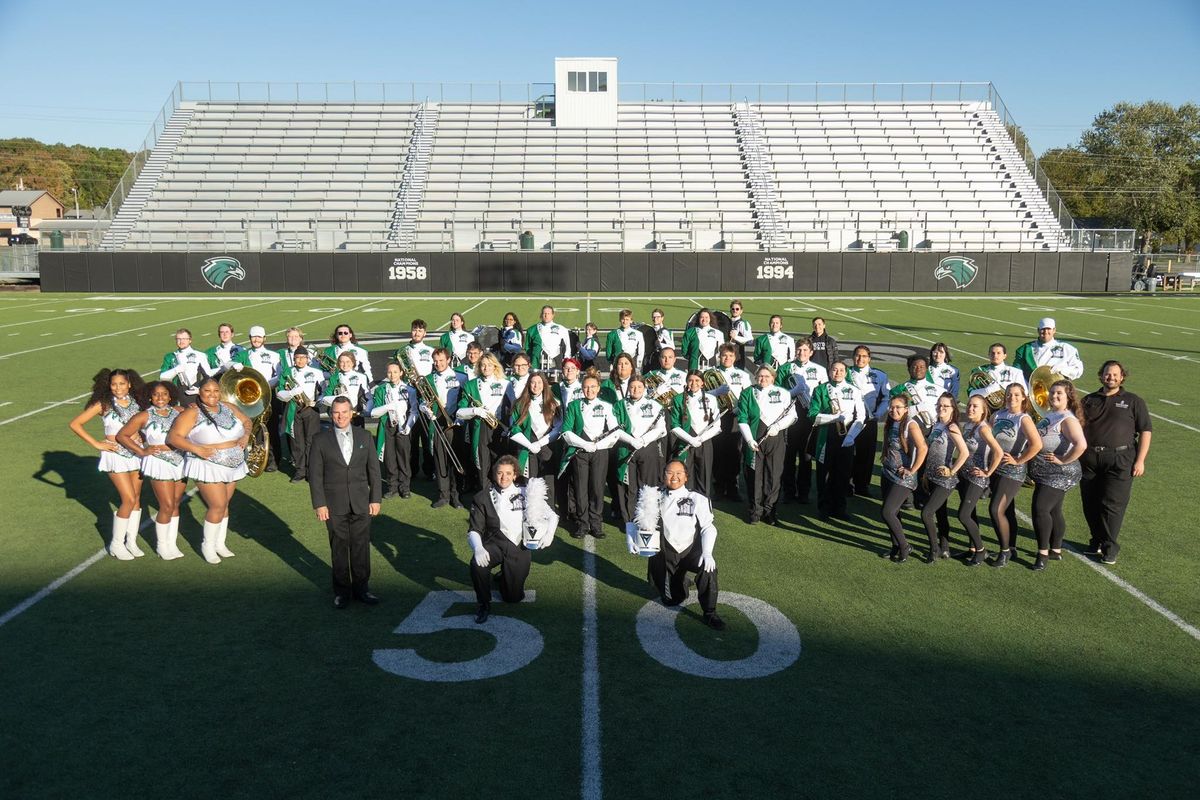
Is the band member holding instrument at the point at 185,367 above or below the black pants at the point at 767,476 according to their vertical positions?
above

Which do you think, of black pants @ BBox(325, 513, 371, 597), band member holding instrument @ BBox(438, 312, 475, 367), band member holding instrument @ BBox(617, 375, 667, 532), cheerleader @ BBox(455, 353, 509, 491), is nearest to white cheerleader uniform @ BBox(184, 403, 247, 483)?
black pants @ BBox(325, 513, 371, 597)

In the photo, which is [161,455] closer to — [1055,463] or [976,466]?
[976,466]

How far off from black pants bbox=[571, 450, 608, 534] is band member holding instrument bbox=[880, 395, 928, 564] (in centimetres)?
259

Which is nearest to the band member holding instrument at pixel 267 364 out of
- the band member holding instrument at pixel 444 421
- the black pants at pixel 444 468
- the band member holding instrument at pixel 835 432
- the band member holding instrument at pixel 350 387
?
the band member holding instrument at pixel 350 387

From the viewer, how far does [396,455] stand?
10039mm

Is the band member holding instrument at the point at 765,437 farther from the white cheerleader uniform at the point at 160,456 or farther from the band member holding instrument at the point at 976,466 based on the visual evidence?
the white cheerleader uniform at the point at 160,456

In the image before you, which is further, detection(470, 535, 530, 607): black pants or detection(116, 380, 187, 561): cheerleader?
detection(116, 380, 187, 561): cheerleader

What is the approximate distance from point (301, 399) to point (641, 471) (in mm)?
4262

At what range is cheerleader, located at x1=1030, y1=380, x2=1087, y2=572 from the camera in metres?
7.56

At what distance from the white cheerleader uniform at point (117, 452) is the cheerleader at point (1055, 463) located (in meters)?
7.66

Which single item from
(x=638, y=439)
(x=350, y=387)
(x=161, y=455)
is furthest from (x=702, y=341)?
(x=161, y=455)

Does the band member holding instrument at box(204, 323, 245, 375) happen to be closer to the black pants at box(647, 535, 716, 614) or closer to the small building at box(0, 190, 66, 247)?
the black pants at box(647, 535, 716, 614)

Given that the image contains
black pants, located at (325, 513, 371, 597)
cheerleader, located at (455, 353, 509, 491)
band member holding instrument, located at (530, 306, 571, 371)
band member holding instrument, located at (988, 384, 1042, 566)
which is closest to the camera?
black pants, located at (325, 513, 371, 597)

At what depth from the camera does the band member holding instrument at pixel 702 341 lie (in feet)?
41.6
